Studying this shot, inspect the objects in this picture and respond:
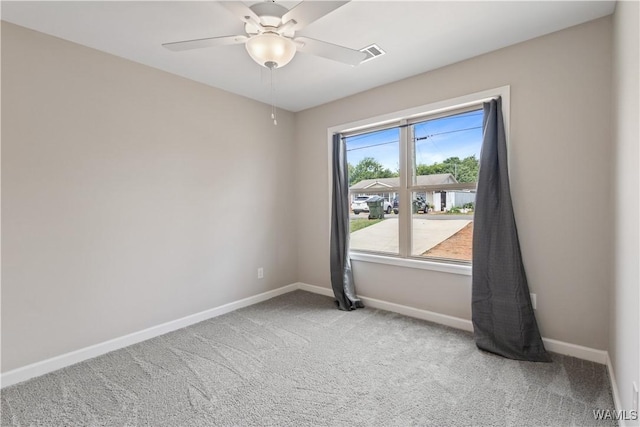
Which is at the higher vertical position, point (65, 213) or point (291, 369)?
point (65, 213)

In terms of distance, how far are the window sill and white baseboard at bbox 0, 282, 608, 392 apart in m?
0.44

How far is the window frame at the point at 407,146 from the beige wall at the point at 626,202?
31.7 inches

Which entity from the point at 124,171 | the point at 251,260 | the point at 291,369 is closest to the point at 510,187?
the point at 291,369

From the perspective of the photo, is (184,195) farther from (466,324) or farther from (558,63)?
(558,63)

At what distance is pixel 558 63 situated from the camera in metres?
2.26

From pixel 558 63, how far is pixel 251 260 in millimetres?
3399

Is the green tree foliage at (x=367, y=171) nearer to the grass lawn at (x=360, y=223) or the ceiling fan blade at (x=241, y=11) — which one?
the grass lawn at (x=360, y=223)

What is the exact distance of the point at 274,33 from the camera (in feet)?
5.53

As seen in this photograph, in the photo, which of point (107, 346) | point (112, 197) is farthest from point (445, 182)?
point (107, 346)

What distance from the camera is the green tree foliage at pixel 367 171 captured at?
3455 mm

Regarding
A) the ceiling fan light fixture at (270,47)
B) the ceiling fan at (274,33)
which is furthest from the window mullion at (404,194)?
the ceiling fan light fixture at (270,47)

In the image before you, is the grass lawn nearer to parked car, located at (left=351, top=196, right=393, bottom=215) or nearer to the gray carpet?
parked car, located at (left=351, top=196, right=393, bottom=215)

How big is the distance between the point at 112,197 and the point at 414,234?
2.87m

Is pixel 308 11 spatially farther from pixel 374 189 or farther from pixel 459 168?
pixel 374 189
